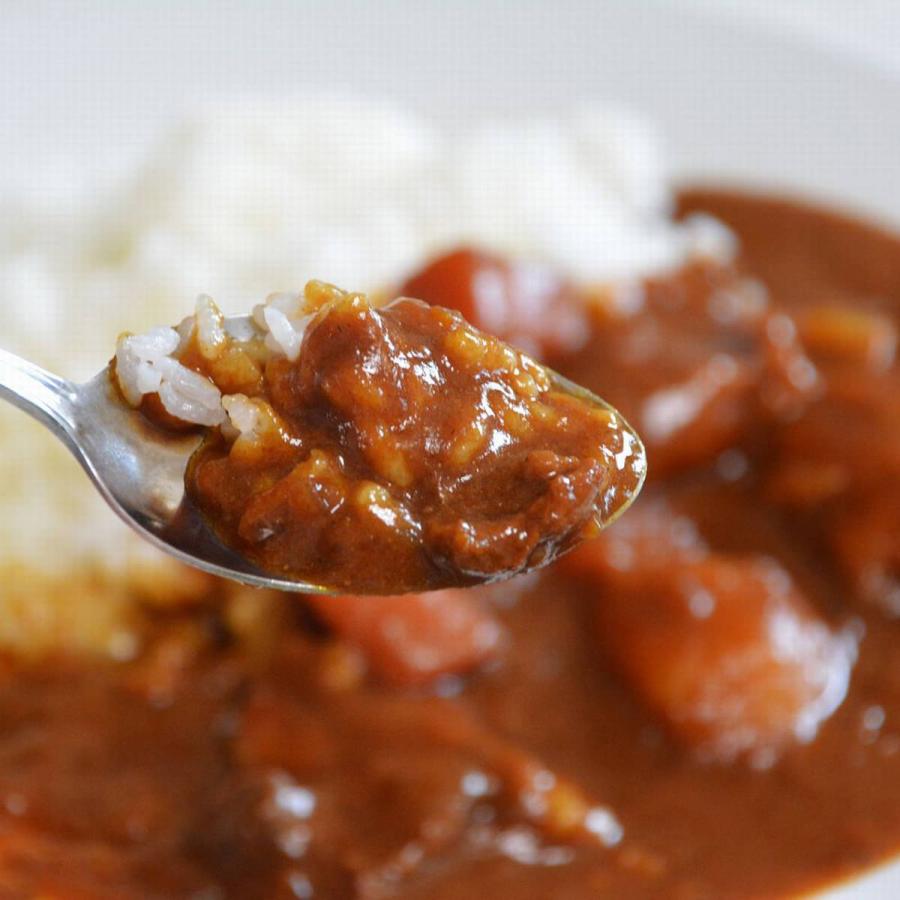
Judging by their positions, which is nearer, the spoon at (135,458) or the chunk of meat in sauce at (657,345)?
the spoon at (135,458)

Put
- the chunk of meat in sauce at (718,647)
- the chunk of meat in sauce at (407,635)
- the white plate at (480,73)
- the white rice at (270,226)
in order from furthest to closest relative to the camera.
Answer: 1. the white plate at (480,73)
2. the white rice at (270,226)
3. the chunk of meat in sauce at (407,635)
4. the chunk of meat in sauce at (718,647)

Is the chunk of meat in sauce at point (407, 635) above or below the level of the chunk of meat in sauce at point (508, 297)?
below

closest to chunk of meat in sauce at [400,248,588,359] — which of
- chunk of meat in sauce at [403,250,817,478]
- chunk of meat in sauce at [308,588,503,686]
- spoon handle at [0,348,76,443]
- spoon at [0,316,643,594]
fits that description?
chunk of meat in sauce at [403,250,817,478]

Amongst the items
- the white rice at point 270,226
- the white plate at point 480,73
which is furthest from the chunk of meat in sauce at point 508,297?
the white plate at point 480,73

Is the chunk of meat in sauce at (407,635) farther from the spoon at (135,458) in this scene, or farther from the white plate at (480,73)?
the white plate at (480,73)


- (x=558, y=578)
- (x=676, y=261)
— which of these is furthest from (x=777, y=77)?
(x=558, y=578)

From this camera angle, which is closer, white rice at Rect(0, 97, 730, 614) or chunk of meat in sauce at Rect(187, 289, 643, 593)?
chunk of meat in sauce at Rect(187, 289, 643, 593)

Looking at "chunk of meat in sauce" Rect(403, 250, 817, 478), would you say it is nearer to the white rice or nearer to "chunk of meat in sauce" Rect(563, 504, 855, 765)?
the white rice

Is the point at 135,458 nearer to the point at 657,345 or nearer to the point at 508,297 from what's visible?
the point at 508,297
